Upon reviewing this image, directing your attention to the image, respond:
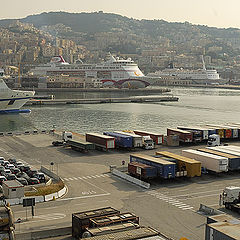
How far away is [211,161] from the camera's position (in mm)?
17141

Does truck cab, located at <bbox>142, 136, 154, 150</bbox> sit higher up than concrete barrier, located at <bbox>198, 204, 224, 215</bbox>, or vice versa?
truck cab, located at <bbox>142, 136, 154, 150</bbox>

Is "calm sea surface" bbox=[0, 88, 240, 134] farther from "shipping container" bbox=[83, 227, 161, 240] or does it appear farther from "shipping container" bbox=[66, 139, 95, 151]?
"shipping container" bbox=[83, 227, 161, 240]

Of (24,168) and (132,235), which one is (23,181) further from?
(132,235)

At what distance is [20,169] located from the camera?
55.6ft

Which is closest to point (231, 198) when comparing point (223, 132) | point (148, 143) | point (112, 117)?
point (148, 143)

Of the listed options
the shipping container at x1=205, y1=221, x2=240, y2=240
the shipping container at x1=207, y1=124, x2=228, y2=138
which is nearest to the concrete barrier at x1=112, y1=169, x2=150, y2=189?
the shipping container at x1=205, y1=221, x2=240, y2=240

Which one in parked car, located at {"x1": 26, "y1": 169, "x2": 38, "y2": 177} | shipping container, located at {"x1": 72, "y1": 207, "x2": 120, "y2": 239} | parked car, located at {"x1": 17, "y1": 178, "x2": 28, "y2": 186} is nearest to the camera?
shipping container, located at {"x1": 72, "y1": 207, "x2": 120, "y2": 239}

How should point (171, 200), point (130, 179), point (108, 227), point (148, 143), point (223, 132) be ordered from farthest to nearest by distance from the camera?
point (223, 132)
point (148, 143)
point (130, 179)
point (171, 200)
point (108, 227)

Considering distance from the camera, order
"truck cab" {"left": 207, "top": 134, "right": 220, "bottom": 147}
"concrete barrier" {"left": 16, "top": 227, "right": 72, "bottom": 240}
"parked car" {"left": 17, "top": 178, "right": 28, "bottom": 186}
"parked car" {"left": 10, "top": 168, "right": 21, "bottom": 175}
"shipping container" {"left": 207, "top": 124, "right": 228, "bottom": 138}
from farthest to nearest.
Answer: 1. "shipping container" {"left": 207, "top": 124, "right": 228, "bottom": 138}
2. "truck cab" {"left": 207, "top": 134, "right": 220, "bottom": 147}
3. "parked car" {"left": 10, "top": 168, "right": 21, "bottom": 175}
4. "parked car" {"left": 17, "top": 178, "right": 28, "bottom": 186}
5. "concrete barrier" {"left": 16, "top": 227, "right": 72, "bottom": 240}

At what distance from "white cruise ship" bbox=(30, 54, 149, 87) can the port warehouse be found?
232 ft

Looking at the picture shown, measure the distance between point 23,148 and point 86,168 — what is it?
5344 mm

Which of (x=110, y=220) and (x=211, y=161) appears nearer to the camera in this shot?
(x=110, y=220)

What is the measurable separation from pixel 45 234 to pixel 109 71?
256 ft

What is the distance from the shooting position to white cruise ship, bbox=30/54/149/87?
83.1m
